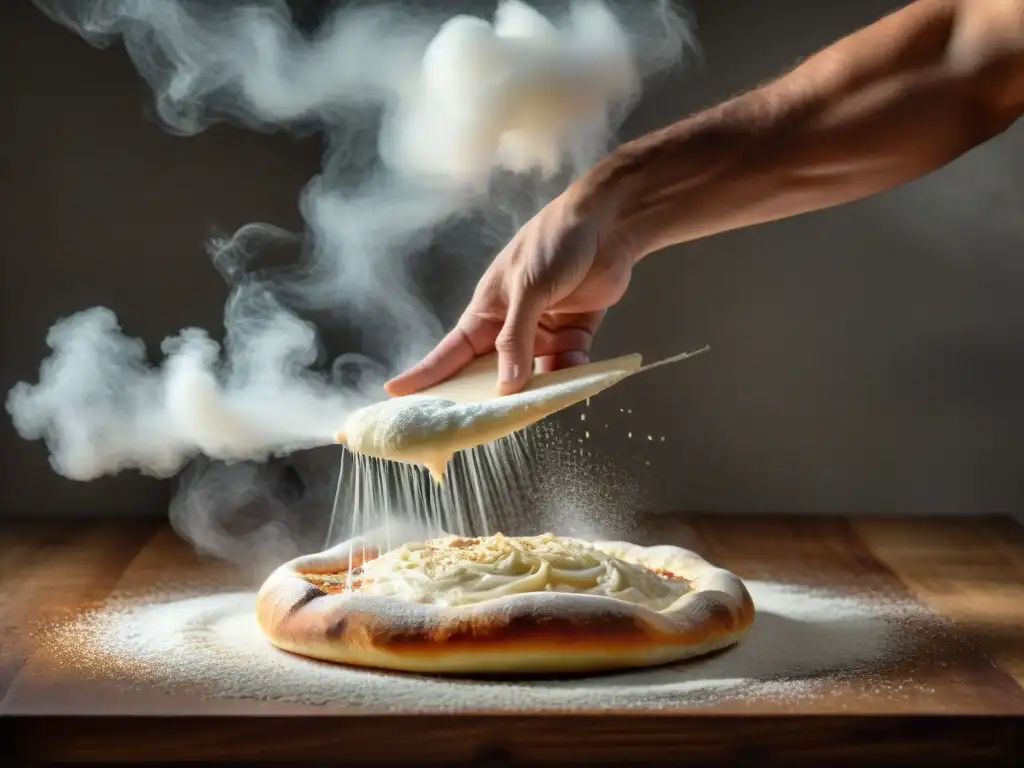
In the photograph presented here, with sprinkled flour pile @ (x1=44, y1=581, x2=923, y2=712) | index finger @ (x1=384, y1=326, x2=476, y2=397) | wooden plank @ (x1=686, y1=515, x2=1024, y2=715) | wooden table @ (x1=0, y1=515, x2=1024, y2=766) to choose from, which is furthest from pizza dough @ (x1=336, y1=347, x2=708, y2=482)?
wooden plank @ (x1=686, y1=515, x2=1024, y2=715)

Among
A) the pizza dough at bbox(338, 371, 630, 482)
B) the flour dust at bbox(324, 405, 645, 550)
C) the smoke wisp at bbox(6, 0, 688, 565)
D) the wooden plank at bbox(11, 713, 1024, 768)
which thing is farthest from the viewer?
the flour dust at bbox(324, 405, 645, 550)

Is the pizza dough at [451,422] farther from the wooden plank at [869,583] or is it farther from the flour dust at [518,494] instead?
the flour dust at [518,494]

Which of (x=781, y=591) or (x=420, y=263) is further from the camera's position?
(x=420, y=263)

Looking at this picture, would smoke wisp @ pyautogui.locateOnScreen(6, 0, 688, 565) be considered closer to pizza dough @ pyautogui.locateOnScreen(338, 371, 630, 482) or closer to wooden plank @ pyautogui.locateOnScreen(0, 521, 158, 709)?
wooden plank @ pyautogui.locateOnScreen(0, 521, 158, 709)

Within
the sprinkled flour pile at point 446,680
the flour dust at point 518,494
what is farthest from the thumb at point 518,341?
the flour dust at point 518,494

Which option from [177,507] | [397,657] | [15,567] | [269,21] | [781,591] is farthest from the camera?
[177,507]

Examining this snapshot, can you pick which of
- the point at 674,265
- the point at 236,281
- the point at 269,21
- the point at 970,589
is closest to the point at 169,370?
the point at 236,281

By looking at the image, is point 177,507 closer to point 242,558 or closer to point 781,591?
point 242,558
